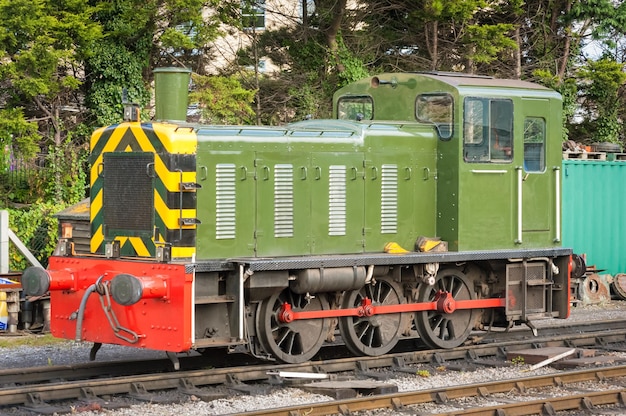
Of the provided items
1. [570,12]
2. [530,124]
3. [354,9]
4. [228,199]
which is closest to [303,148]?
[228,199]

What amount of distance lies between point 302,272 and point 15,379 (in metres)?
3.13

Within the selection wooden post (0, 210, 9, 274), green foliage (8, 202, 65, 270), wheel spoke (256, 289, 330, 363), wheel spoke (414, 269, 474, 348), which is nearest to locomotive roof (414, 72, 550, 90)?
wheel spoke (414, 269, 474, 348)

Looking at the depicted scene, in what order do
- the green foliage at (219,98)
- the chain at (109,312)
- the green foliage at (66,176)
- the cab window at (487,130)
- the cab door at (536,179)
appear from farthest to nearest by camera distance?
the green foliage at (219,98)
the green foliage at (66,176)
the cab door at (536,179)
the cab window at (487,130)
the chain at (109,312)

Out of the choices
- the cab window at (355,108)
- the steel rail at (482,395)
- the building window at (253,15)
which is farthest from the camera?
the building window at (253,15)

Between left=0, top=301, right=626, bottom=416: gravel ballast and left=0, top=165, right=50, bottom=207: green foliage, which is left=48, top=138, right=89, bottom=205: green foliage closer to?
left=0, top=165, right=50, bottom=207: green foliage

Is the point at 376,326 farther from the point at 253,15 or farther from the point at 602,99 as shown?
the point at 602,99

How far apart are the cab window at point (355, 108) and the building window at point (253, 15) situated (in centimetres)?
1060

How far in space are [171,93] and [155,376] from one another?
2947 mm

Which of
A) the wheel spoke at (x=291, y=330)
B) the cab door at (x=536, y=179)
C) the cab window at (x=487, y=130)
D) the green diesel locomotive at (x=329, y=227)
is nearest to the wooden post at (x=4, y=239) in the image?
the green diesel locomotive at (x=329, y=227)

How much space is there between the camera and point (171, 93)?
404 inches

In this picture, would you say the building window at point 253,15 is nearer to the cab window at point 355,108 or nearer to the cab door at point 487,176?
the cab window at point 355,108

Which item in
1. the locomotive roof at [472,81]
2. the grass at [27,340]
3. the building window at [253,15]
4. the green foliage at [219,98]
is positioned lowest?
the grass at [27,340]

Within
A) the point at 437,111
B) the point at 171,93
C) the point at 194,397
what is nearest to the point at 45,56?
the point at 171,93

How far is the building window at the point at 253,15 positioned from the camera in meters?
22.8
